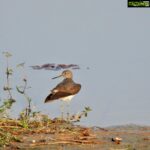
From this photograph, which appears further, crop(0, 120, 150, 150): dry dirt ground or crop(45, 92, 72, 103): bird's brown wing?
crop(45, 92, 72, 103): bird's brown wing

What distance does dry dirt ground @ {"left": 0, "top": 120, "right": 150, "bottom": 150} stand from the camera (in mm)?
10633

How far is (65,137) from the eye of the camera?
1109cm

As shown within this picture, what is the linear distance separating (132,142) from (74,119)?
171 centimetres

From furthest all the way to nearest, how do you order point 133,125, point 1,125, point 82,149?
1. point 133,125
2. point 1,125
3. point 82,149

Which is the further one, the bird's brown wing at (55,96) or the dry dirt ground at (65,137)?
the bird's brown wing at (55,96)

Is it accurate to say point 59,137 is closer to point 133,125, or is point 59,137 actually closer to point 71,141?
point 71,141

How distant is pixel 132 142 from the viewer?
1105 cm

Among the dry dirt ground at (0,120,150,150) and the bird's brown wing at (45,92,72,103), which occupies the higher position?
the bird's brown wing at (45,92,72,103)

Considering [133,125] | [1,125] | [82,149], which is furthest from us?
[133,125]

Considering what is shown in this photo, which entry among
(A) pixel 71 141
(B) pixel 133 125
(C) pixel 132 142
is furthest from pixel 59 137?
(B) pixel 133 125

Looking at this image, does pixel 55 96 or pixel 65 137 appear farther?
pixel 55 96

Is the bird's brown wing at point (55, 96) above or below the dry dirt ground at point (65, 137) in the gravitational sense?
above

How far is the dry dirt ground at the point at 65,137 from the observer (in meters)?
10.6

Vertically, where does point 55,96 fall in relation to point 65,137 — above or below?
above
